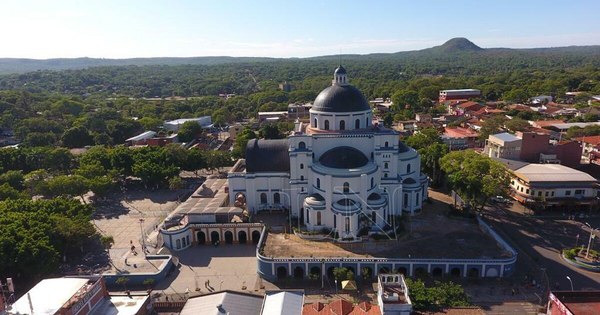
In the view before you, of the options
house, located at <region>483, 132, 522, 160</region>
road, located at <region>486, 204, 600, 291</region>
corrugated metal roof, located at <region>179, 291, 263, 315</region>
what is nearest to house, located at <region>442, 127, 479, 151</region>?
house, located at <region>483, 132, 522, 160</region>

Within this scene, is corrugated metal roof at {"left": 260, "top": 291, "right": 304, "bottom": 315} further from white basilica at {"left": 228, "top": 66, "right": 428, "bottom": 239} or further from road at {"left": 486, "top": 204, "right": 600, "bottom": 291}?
road at {"left": 486, "top": 204, "right": 600, "bottom": 291}

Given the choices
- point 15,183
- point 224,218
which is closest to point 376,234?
point 224,218

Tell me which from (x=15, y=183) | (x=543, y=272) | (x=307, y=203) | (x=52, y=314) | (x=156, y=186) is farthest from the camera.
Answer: (x=156, y=186)

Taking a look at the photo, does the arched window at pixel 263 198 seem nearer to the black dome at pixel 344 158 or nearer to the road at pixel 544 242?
the black dome at pixel 344 158

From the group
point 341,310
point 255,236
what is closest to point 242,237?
point 255,236

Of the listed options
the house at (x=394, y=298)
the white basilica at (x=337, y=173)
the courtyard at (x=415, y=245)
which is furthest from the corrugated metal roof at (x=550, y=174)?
the house at (x=394, y=298)

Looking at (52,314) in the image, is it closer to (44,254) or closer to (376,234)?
(44,254)
